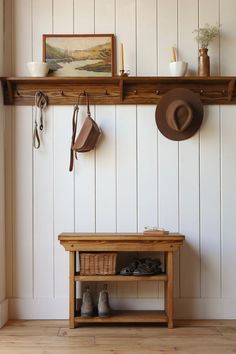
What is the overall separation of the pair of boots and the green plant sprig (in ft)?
6.14

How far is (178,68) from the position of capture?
11.2 ft

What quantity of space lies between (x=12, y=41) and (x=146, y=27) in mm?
969

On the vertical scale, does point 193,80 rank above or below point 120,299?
above

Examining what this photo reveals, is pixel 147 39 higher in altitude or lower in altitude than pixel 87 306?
higher

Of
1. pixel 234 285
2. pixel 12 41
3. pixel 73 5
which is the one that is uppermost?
pixel 73 5

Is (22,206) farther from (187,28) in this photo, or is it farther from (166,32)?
(187,28)

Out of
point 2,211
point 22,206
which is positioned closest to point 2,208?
point 2,211

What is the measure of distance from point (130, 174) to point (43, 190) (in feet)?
2.09

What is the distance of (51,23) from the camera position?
354cm

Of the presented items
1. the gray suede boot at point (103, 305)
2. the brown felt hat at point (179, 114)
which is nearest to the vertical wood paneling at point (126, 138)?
the brown felt hat at point (179, 114)

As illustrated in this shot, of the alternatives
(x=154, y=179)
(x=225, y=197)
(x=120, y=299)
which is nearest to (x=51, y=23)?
(x=154, y=179)

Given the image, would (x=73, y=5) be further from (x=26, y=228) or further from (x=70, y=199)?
(x=26, y=228)

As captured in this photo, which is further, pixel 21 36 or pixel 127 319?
pixel 21 36

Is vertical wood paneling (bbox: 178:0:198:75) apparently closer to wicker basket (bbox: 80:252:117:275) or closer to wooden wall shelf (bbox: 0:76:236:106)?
wooden wall shelf (bbox: 0:76:236:106)
